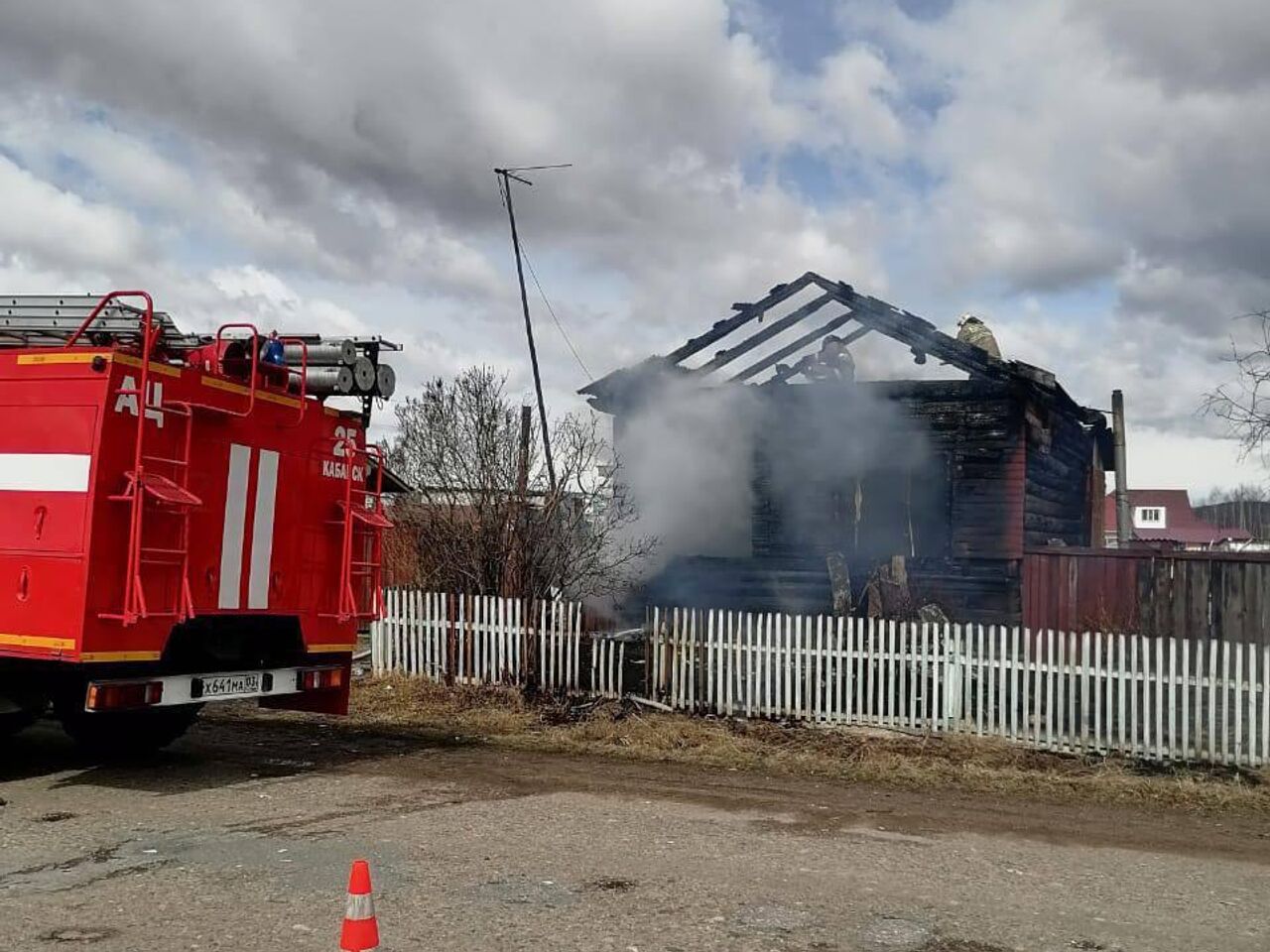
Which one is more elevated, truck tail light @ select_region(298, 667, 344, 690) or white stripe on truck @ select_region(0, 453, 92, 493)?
white stripe on truck @ select_region(0, 453, 92, 493)

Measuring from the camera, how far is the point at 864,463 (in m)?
18.0

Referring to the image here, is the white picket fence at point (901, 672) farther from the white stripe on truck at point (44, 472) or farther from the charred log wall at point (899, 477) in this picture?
the white stripe on truck at point (44, 472)

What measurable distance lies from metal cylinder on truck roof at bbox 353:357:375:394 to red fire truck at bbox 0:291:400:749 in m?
0.02

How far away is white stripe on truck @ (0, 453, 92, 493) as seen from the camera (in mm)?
7293

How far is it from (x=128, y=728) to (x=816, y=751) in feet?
18.6

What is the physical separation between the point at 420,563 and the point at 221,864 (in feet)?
27.8

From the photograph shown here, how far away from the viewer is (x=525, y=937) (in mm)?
5004

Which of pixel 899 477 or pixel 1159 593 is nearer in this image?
pixel 1159 593

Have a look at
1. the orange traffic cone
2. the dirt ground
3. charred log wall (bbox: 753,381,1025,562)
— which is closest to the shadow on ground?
the dirt ground

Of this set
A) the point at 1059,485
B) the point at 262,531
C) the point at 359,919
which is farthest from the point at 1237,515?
the point at 359,919

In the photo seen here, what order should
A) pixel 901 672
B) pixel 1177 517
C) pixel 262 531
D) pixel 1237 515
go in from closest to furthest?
pixel 262 531 → pixel 901 672 → pixel 1177 517 → pixel 1237 515

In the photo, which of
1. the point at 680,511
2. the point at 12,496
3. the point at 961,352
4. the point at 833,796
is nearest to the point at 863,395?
the point at 961,352

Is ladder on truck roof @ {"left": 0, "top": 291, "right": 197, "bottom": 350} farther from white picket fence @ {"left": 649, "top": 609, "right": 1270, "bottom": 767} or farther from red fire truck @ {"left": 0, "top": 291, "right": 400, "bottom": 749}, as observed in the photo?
white picket fence @ {"left": 649, "top": 609, "right": 1270, "bottom": 767}

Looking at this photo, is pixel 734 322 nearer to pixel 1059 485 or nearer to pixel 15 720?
pixel 1059 485
